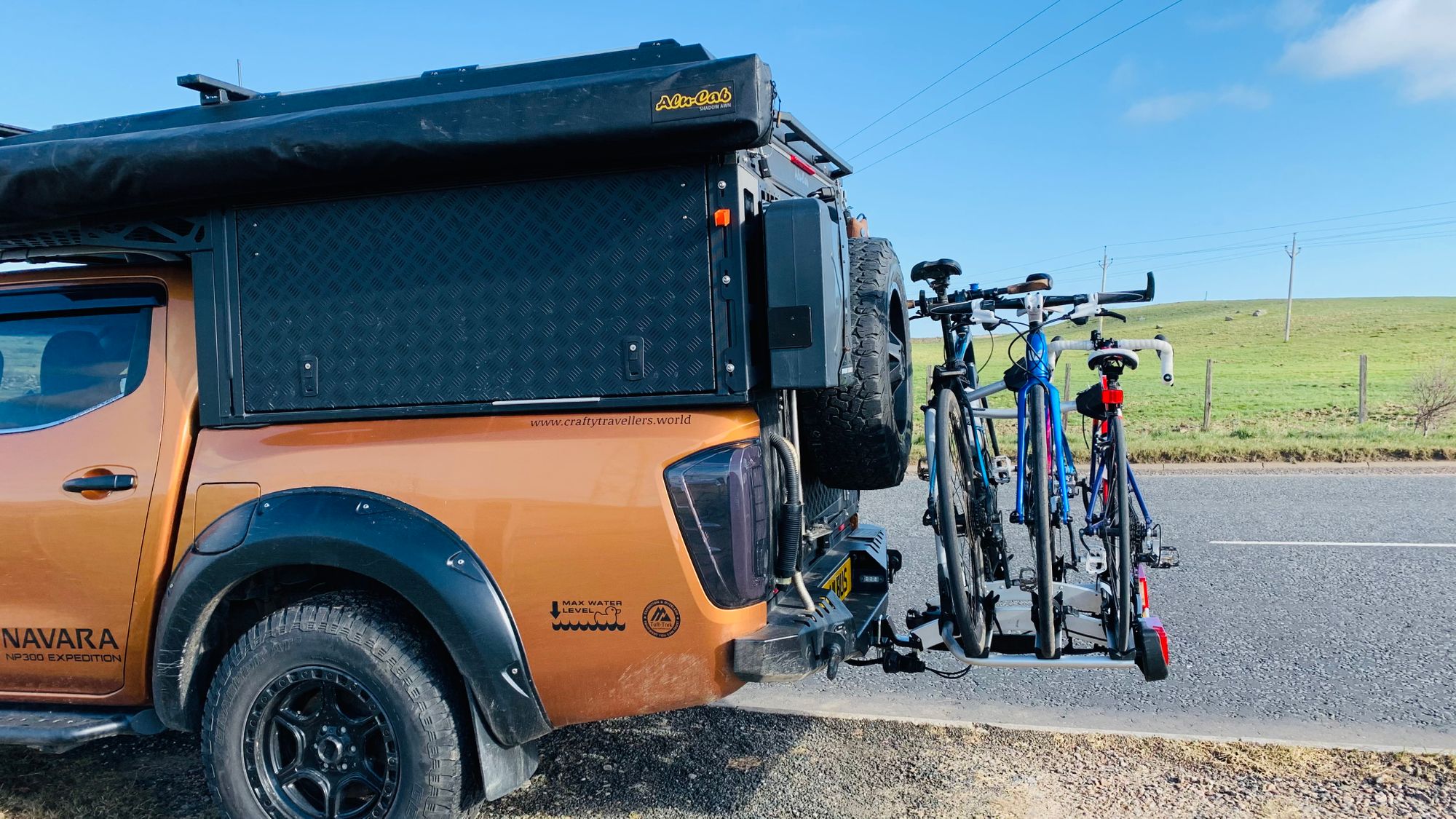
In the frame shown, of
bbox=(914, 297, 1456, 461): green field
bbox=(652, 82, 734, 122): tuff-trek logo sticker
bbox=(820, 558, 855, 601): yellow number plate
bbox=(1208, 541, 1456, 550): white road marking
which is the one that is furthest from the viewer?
bbox=(914, 297, 1456, 461): green field

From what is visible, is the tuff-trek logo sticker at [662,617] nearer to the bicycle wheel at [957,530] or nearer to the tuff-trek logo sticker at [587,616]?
the tuff-trek logo sticker at [587,616]

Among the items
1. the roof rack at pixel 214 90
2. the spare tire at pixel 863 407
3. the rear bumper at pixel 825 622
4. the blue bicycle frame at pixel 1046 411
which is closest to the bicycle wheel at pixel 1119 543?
the blue bicycle frame at pixel 1046 411

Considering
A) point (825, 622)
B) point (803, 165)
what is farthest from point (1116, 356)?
point (803, 165)

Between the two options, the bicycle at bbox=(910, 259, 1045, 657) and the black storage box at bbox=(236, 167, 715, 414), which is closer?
the black storage box at bbox=(236, 167, 715, 414)

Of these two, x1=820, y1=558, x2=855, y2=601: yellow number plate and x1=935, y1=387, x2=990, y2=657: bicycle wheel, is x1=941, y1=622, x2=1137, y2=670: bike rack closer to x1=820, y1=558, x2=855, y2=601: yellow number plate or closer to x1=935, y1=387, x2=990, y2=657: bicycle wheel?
x1=935, y1=387, x2=990, y2=657: bicycle wheel

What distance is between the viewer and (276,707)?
10.2 feet

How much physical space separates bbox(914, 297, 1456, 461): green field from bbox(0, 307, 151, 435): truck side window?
11.0 feet

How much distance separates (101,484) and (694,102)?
2.37 m

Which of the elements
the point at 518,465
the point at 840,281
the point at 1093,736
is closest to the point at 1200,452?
the point at 1093,736

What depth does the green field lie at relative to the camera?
41.4 feet

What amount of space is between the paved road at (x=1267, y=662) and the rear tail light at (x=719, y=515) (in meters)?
1.71

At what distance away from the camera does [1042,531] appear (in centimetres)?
333

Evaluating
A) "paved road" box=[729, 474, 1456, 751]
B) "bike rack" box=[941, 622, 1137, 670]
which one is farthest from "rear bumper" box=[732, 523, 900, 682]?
"paved road" box=[729, 474, 1456, 751]

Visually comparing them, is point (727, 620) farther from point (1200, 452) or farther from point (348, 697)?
point (1200, 452)
